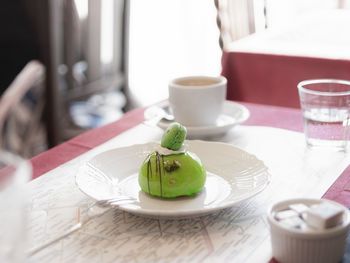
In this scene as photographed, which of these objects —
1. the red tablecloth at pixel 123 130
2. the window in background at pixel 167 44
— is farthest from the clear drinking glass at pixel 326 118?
the window in background at pixel 167 44

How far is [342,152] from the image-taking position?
91cm

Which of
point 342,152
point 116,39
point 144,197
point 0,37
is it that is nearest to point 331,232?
point 144,197

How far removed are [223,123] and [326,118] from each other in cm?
18

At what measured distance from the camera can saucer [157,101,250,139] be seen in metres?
0.96

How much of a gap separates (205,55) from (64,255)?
2067mm

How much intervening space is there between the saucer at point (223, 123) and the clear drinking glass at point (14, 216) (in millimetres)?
507

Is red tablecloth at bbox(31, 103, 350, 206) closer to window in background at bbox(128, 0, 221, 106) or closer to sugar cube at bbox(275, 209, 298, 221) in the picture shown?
sugar cube at bbox(275, 209, 298, 221)

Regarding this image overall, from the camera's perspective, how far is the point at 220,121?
1037 millimetres

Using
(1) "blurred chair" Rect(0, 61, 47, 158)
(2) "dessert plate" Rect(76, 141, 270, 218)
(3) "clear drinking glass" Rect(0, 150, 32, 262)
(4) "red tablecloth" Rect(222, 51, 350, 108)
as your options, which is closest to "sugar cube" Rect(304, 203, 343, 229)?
(2) "dessert plate" Rect(76, 141, 270, 218)

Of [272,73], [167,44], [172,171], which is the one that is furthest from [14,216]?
[167,44]

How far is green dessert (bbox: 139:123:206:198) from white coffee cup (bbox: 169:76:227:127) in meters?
0.27

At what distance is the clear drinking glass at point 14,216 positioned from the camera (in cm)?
44

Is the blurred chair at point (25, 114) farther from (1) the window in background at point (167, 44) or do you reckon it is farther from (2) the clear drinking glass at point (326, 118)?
(2) the clear drinking glass at point (326, 118)

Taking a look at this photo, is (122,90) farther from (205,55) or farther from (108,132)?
(108,132)
